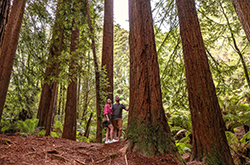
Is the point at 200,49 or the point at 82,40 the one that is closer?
the point at 200,49

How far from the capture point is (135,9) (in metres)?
4.43

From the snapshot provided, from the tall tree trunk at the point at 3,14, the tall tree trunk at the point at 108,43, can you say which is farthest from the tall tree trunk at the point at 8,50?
the tall tree trunk at the point at 108,43

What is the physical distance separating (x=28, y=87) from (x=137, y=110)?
529cm

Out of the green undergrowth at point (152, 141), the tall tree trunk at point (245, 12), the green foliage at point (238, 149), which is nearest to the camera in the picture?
the green undergrowth at point (152, 141)

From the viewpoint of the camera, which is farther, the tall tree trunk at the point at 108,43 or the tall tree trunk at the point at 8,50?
the tall tree trunk at the point at 108,43

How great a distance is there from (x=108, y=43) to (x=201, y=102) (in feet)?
15.8

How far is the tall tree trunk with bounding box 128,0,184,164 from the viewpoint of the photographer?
11.3ft

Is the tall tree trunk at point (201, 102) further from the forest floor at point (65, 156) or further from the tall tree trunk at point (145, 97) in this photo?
the tall tree trunk at point (145, 97)

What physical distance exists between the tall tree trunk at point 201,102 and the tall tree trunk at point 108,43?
334cm

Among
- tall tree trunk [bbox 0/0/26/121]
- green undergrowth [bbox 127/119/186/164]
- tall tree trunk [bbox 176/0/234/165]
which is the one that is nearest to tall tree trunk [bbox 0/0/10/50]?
tall tree trunk [bbox 0/0/26/121]

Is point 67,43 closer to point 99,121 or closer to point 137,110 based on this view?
point 99,121

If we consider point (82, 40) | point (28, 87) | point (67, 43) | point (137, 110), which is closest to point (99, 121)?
point (137, 110)

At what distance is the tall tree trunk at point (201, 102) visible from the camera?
12.6 feet

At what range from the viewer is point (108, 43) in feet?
23.8
